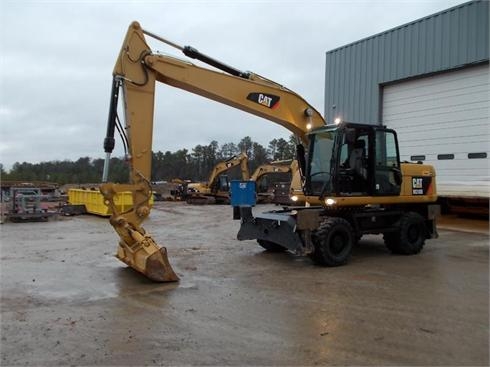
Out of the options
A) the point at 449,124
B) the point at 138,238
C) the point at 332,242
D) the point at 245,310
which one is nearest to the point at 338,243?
the point at 332,242

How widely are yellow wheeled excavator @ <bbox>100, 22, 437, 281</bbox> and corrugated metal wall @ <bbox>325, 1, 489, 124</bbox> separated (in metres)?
5.88

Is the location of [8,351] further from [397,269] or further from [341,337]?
[397,269]

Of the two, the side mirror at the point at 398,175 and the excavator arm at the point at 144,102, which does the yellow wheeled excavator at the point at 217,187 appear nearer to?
the side mirror at the point at 398,175

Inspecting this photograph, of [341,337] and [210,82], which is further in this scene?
[210,82]

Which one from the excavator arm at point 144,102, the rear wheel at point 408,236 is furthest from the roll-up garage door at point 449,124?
the excavator arm at point 144,102

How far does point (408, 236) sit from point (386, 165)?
1.63 meters

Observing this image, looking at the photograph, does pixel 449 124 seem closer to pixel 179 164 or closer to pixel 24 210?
pixel 24 210

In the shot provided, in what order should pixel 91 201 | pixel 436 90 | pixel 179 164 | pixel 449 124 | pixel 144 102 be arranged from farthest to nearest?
pixel 179 164 → pixel 91 201 → pixel 436 90 → pixel 449 124 → pixel 144 102

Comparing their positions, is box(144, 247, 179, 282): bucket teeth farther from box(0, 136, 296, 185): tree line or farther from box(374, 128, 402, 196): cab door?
box(0, 136, 296, 185): tree line

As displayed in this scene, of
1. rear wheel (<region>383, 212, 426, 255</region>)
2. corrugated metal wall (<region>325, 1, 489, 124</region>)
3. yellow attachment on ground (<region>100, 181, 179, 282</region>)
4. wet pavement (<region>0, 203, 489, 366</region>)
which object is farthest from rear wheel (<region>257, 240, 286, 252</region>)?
corrugated metal wall (<region>325, 1, 489, 124</region>)

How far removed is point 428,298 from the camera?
19.5 ft

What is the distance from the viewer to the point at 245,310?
5363mm

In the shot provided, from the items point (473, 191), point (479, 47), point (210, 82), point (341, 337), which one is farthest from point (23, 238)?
point (479, 47)

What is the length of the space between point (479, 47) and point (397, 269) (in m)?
8.76
